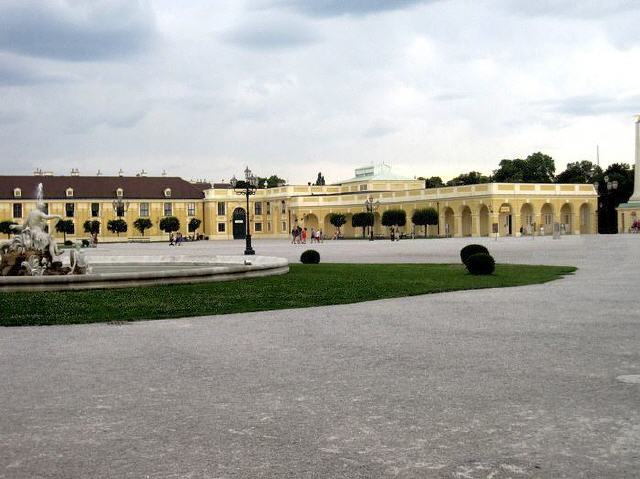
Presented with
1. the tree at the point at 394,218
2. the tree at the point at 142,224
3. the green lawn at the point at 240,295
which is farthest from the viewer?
the tree at the point at 142,224

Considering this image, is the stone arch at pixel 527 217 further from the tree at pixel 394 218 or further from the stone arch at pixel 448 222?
the tree at pixel 394 218

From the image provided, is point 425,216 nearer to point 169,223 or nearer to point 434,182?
point 169,223

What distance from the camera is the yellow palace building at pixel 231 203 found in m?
90.1

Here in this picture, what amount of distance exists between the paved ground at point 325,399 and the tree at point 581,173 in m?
96.2

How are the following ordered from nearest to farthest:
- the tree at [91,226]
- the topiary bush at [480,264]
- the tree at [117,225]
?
the topiary bush at [480,264] → the tree at [91,226] → the tree at [117,225]

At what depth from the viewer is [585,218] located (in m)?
85.2

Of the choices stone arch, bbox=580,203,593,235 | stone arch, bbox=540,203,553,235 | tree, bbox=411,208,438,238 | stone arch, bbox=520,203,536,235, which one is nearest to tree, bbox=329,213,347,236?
tree, bbox=411,208,438,238

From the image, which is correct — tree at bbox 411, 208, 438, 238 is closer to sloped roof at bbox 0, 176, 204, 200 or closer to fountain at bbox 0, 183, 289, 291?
sloped roof at bbox 0, 176, 204, 200

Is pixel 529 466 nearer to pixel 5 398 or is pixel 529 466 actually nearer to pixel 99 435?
pixel 99 435

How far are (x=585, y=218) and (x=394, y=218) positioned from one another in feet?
69.3

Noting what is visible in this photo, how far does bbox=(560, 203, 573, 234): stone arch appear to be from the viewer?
8481 centimetres

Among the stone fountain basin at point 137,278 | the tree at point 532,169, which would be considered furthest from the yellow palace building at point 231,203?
the stone fountain basin at point 137,278

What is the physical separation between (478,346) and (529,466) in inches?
200

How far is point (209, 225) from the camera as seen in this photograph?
11156 cm
